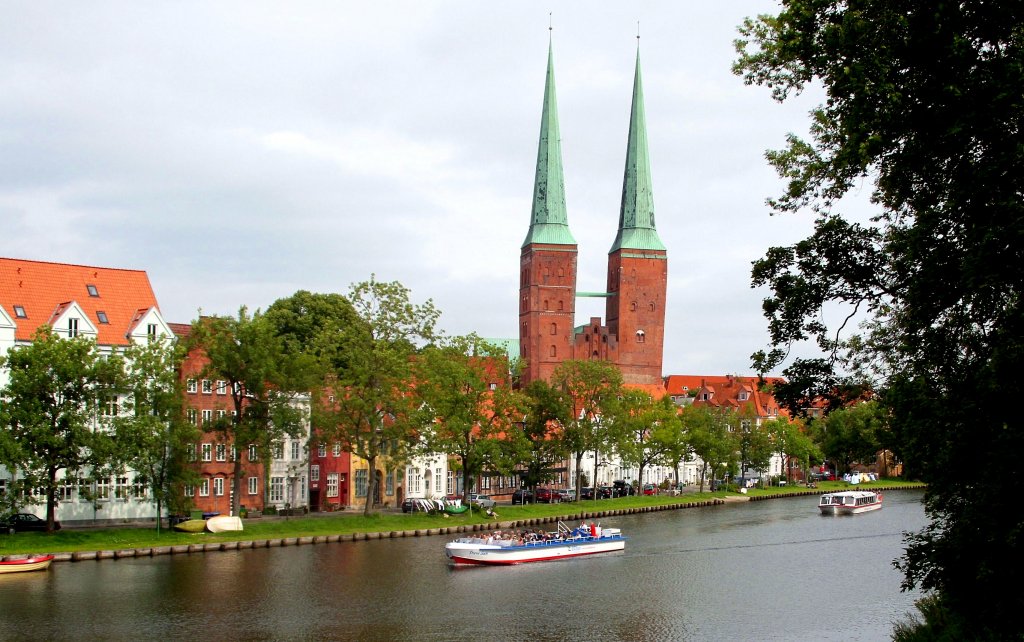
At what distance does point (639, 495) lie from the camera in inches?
3905

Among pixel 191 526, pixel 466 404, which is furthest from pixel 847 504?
pixel 191 526

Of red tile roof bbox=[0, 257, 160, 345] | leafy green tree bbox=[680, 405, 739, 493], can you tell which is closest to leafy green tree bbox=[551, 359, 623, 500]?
leafy green tree bbox=[680, 405, 739, 493]

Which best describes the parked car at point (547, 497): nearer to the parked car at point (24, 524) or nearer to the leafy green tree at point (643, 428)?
the leafy green tree at point (643, 428)

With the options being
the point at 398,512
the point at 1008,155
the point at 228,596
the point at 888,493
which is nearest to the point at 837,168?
the point at 1008,155

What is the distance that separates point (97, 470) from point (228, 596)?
57.0 feet

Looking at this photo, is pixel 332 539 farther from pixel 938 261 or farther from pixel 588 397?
pixel 938 261

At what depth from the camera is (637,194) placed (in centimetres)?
14788

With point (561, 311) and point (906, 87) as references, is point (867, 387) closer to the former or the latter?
point (906, 87)

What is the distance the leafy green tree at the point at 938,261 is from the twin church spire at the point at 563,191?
120 m

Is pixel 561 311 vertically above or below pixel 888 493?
above

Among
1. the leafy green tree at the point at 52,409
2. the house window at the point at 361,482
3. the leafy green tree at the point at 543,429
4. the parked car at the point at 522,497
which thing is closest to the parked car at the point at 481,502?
the leafy green tree at the point at 543,429

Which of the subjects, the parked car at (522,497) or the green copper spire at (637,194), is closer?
the parked car at (522,497)

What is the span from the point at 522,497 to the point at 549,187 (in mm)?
68705

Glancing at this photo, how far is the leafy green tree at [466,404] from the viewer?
236 ft
